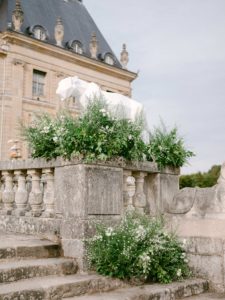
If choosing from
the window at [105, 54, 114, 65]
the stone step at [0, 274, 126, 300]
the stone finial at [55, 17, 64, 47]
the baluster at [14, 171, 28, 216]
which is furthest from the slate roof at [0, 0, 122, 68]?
the stone step at [0, 274, 126, 300]

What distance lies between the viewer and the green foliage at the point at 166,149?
5445 mm

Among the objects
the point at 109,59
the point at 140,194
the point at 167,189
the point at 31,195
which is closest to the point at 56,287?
the point at 31,195

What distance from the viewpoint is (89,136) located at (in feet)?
14.8

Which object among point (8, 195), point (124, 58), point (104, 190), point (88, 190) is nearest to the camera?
point (88, 190)

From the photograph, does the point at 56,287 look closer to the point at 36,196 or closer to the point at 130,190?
the point at 36,196

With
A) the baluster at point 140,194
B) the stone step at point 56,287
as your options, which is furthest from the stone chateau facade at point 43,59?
the stone step at point 56,287

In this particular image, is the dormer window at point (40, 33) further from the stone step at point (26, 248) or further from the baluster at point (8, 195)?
the stone step at point (26, 248)

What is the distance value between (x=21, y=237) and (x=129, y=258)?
145 cm

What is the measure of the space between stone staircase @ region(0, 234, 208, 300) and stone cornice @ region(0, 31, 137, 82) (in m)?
24.3

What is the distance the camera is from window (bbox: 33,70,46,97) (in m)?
28.8

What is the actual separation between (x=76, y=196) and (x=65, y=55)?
26453 mm

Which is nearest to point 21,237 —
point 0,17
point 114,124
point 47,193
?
point 47,193

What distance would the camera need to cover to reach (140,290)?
13.0 feet

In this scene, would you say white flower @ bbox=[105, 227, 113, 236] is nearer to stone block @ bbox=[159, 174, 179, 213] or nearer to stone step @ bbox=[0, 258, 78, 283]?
stone step @ bbox=[0, 258, 78, 283]
